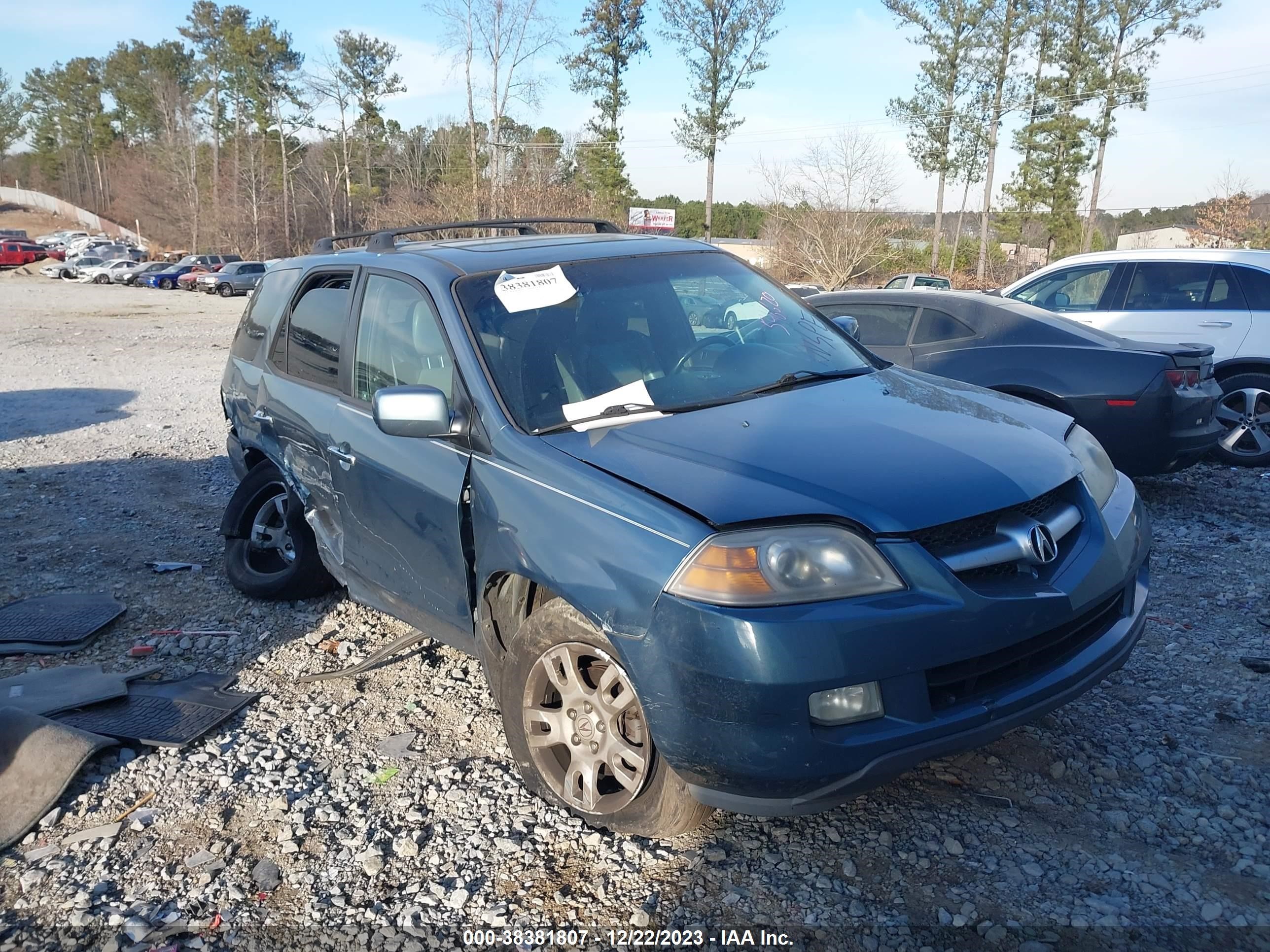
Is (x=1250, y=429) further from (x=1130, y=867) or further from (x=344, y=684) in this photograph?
(x=344, y=684)

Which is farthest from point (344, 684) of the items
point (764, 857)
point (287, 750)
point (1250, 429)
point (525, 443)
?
point (1250, 429)

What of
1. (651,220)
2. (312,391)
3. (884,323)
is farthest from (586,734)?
(651,220)

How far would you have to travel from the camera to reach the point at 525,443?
3.08m

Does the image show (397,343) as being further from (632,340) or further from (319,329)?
(632,340)

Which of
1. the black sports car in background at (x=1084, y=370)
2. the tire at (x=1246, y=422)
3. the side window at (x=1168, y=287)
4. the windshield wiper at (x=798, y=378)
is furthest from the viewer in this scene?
the side window at (x=1168, y=287)

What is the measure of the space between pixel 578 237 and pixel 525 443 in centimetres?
165

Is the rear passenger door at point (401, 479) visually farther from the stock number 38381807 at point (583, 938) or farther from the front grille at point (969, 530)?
the front grille at point (969, 530)

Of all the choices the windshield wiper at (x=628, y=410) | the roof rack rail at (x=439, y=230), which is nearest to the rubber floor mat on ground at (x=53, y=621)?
the roof rack rail at (x=439, y=230)

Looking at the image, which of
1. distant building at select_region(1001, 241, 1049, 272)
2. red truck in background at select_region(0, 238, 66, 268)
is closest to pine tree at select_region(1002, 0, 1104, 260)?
distant building at select_region(1001, 241, 1049, 272)

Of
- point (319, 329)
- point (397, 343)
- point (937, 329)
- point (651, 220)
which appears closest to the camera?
point (397, 343)

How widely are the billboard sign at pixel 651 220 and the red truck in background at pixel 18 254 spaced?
3811 centimetres

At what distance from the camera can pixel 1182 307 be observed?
28.1ft

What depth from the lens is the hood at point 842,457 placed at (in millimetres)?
2613

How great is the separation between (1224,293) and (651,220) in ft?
143
